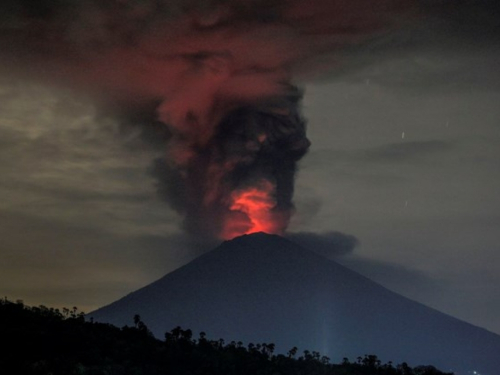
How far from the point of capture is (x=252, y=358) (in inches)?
3927

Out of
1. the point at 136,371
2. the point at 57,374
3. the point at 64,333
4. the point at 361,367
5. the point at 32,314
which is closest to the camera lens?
the point at 57,374

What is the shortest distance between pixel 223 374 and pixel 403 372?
30.4m

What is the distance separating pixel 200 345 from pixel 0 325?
79.6 ft

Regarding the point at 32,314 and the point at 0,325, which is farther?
the point at 32,314

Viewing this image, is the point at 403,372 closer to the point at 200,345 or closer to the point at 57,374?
the point at 200,345

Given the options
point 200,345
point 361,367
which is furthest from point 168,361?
point 361,367

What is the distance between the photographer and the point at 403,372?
114688 mm

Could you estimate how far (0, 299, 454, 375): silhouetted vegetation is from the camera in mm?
75875

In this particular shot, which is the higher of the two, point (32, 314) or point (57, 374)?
point (32, 314)

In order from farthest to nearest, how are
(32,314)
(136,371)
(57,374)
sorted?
(32,314), (136,371), (57,374)

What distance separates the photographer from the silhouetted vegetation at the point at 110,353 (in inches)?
2987

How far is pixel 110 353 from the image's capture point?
290 feet

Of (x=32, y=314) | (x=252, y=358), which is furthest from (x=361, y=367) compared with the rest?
(x=32, y=314)

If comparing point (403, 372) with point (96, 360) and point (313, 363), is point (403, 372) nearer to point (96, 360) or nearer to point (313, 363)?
point (313, 363)
